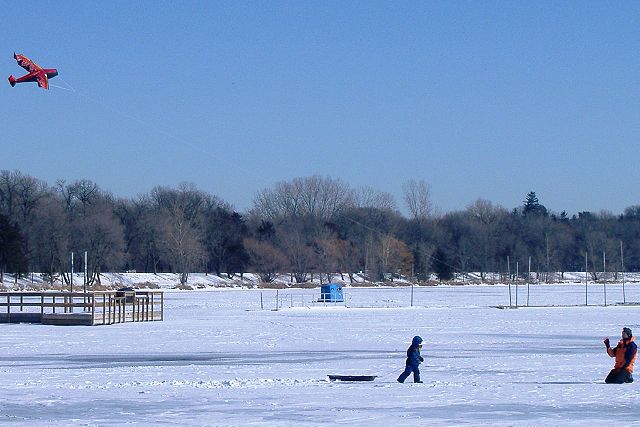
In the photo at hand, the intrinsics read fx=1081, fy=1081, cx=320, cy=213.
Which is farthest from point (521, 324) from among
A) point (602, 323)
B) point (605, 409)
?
point (605, 409)

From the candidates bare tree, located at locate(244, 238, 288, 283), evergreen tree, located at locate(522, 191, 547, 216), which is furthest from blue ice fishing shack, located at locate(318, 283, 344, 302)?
evergreen tree, located at locate(522, 191, 547, 216)

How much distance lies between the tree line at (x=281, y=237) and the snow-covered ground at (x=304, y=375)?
57.7 meters

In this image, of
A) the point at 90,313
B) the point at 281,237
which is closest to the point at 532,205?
the point at 281,237

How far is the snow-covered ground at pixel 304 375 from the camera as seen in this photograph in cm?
1623

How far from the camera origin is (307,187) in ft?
465

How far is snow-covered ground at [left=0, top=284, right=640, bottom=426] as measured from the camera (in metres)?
16.2

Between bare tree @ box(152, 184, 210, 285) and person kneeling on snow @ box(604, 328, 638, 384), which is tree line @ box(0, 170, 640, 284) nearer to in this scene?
bare tree @ box(152, 184, 210, 285)

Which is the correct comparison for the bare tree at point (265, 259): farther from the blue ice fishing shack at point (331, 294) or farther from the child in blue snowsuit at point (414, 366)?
the child in blue snowsuit at point (414, 366)

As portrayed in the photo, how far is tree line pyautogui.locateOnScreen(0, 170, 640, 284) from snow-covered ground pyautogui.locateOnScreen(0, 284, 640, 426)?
189 feet

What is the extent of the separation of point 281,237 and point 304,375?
341 ft

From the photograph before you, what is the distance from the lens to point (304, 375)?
21688mm

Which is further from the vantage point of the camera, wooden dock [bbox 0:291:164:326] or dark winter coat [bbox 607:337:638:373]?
wooden dock [bbox 0:291:164:326]

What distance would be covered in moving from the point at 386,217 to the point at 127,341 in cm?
10703

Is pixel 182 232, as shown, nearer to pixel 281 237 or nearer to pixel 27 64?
pixel 281 237
